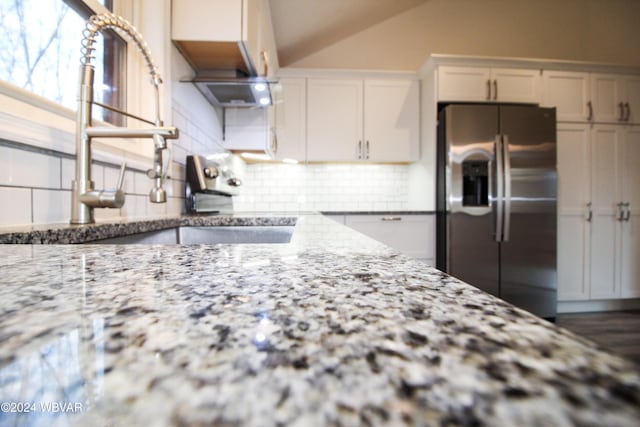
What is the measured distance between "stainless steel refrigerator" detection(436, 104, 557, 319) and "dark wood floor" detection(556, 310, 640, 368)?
38 cm

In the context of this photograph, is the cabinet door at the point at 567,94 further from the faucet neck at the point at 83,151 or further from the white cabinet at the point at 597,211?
the faucet neck at the point at 83,151

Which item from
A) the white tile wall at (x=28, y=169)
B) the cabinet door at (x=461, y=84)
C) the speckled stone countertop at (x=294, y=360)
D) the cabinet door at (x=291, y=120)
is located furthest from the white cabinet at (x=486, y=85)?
the speckled stone countertop at (x=294, y=360)

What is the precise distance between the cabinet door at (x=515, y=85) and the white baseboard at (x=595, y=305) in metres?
1.82

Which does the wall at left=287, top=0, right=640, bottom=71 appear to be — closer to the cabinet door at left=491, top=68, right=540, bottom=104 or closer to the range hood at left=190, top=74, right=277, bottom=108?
the cabinet door at left=491, top=68, right=540, bottom=104

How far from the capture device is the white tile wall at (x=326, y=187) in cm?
313

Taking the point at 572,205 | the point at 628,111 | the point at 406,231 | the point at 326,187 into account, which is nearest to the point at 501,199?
the point at 406,231

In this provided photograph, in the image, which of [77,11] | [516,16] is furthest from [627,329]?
[77,11]

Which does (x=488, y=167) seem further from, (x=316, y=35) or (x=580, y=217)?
(x=316, y=35)

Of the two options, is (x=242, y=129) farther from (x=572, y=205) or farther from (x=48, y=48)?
(x=572, y=205)

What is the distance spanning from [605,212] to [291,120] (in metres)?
2.93

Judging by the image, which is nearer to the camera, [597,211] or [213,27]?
[213,27]

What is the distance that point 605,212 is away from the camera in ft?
9.00

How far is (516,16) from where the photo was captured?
10.6ft

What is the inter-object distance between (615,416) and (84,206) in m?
1.01
